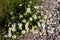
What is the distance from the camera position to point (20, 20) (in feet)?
13.6

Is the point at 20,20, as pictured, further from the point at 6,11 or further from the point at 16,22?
the point at 6,11

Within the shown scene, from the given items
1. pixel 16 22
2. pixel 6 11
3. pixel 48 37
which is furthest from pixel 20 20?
pixel 48 37

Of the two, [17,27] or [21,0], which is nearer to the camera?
[17,27]

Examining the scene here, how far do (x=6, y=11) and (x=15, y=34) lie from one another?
1.80 feet

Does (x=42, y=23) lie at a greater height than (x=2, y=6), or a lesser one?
lesser

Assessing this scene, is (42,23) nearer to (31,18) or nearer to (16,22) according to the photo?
(31,18)

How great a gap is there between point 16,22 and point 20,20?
0.30ft

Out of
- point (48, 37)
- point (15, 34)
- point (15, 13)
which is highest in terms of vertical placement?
point (15, 13)

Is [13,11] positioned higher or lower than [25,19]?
higher

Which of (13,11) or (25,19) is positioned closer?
(25,19)

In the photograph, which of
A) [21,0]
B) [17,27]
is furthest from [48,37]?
[21,0]

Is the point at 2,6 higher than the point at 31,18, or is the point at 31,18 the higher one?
the point at 2,6

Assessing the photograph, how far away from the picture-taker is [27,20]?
4.11 m

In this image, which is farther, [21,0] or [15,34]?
[21,0]
